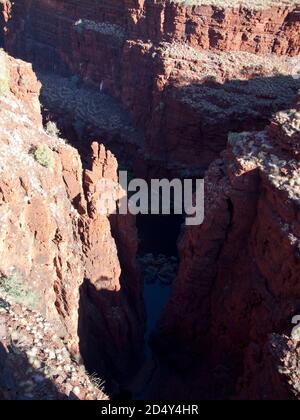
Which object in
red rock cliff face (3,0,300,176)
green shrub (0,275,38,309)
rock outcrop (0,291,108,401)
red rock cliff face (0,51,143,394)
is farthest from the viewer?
red rock cliff face (3,0,300,176)

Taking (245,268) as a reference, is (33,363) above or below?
above

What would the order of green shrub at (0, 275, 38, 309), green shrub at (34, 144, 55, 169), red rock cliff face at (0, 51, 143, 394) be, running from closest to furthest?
green shrub at (0, 275, 38, 309)
red rock cliff face at (0, 51, 143, 394)
green shrub at (34, 144, 55, 169)

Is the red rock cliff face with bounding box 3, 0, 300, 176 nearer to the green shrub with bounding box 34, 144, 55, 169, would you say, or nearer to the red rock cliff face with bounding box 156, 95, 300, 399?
the red rock cliff face with bounding box 156, 95, 300, 399

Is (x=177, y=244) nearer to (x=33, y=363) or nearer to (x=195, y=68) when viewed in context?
(x=33, y=363)

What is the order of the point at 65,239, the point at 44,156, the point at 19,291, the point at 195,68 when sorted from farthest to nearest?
the point at 195,68 < the point at 65,239 < the point at 44,156 < the point at 19,291

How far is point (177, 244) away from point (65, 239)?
18.9 ft

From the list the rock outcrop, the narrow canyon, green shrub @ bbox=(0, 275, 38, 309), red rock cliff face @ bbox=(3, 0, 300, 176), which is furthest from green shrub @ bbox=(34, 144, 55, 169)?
red rock cliff face @ bbox=(3, 0, 300, 176)

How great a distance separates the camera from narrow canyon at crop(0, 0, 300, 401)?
10.2 metres

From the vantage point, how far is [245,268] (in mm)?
13180

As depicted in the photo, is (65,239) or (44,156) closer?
(44,156)

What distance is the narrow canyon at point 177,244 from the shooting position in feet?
33.4

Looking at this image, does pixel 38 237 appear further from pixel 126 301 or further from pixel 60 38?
pixel 60 38


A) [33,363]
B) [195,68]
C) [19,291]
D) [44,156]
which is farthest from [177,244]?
[195,68]

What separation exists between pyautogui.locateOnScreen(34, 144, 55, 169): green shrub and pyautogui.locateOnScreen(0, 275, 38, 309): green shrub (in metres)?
3.57
